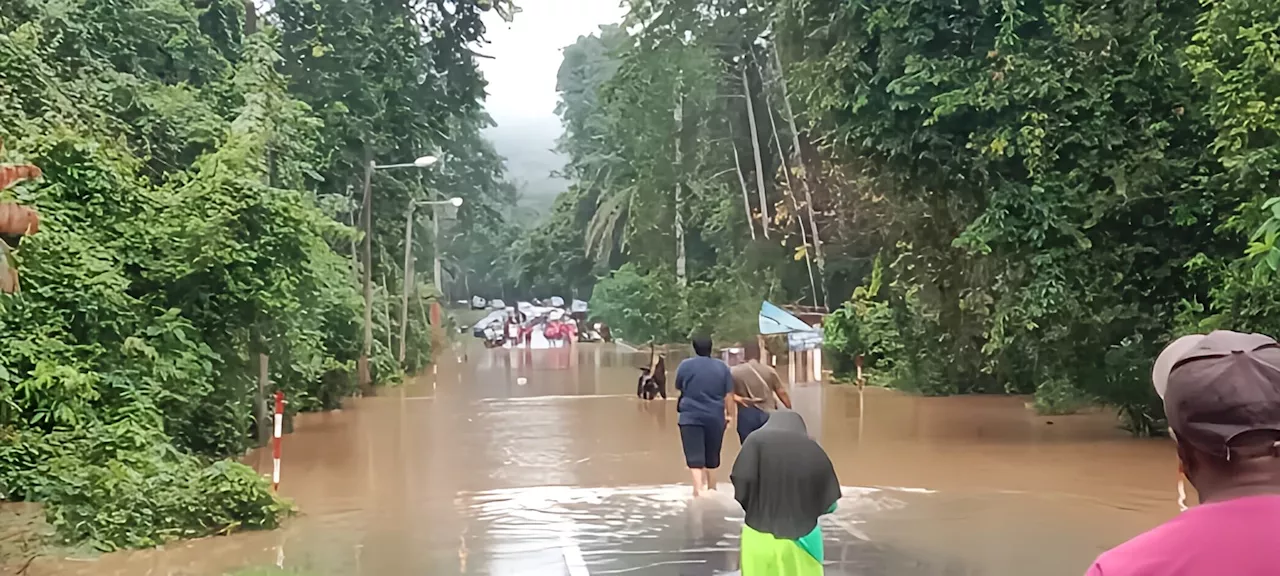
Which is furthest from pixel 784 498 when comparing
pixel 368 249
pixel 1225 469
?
pixel 368 249

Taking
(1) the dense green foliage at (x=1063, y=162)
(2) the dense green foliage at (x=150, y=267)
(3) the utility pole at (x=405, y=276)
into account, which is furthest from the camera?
(3) the utility pole at (x=405, y=276)

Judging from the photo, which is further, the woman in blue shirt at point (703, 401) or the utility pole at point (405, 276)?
the utility pole at point (405, 276)

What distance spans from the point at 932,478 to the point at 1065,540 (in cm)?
398

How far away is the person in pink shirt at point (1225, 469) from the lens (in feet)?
7.34

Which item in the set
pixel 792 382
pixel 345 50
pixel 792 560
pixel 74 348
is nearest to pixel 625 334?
pixel 792 382

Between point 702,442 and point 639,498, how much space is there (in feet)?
4.44

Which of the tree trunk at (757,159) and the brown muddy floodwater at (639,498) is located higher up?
the tree trunk at (757,159)

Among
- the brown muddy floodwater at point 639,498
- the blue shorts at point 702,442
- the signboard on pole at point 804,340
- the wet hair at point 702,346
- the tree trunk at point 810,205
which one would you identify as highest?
the tree trunk at point 810,205

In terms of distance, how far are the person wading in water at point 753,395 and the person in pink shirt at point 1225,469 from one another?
335 inches

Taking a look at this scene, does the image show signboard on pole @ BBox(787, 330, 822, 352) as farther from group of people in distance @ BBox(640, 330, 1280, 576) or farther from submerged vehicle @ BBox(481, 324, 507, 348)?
submerged vehicle @ BBox(481, 324, 507, 348)

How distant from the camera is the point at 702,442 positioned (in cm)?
1132

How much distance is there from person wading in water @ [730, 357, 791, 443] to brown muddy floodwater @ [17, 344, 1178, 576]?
0.84m

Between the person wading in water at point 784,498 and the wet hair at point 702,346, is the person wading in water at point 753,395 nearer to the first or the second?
the wet hair at point 702,346

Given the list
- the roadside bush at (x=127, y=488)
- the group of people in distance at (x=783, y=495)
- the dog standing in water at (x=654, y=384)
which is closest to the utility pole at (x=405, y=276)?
the dog standing in water at (x=654, y=384)
